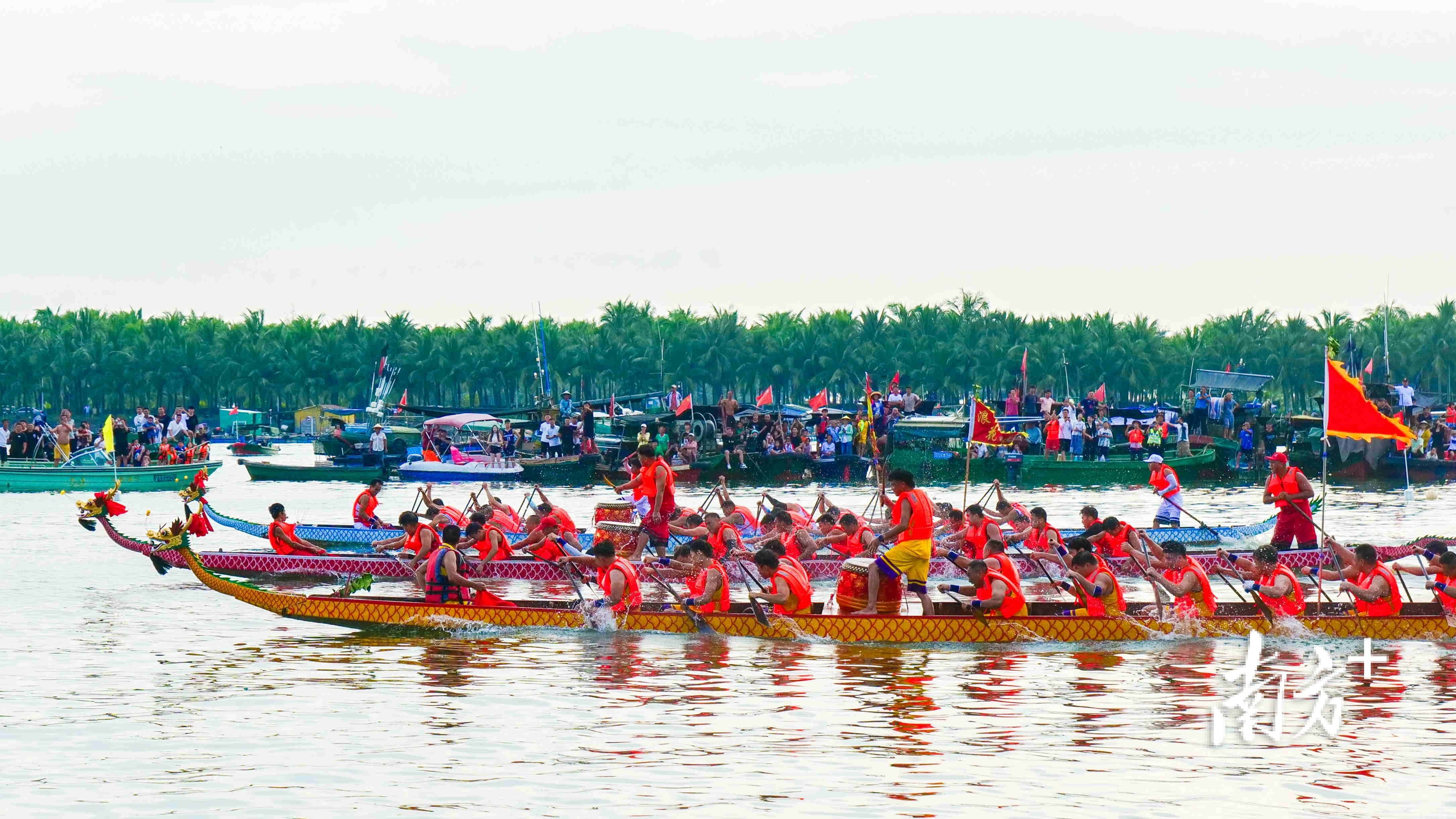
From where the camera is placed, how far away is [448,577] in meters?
21.0

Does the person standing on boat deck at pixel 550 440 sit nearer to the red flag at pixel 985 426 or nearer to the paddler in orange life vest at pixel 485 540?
the red flag at pixel 985 426

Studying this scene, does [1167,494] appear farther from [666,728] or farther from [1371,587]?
[666,728]

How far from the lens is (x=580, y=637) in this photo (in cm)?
2061

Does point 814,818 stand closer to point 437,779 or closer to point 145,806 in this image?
point 437,779

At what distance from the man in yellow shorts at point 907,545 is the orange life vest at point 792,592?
2.28ft

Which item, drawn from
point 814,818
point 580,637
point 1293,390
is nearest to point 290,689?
point 580,637

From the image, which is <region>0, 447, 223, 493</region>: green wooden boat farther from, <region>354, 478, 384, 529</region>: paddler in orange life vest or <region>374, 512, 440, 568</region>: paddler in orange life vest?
<region>374, 512, 440, 568</region>: paddler in orange life vest

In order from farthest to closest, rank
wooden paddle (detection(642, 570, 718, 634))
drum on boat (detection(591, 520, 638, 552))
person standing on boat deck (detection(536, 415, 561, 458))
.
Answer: person standing on boat deck (detection(536, 415, 561, 458)) < drum on boat (detection(591, 520, 638, 552)) < wooden paddle (detection(642, 570, 718, 634))

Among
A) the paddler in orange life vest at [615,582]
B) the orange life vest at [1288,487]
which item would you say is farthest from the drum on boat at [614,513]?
the orange life vest at [1288,487]

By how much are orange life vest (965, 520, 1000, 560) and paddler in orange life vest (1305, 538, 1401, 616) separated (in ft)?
18.2

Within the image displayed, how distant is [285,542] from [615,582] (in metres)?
10.1

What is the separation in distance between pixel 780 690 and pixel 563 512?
10051 millimetres

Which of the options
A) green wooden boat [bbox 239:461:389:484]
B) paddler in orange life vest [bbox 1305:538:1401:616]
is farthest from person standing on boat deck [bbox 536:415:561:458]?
paddler in orange life vest [bbox 1305:538:1401:616]

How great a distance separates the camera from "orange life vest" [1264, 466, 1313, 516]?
86.0ft
